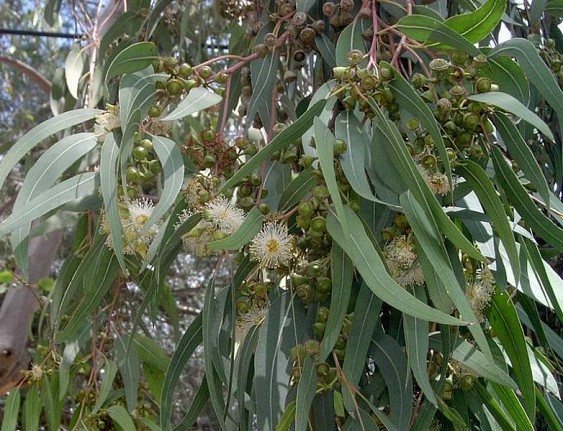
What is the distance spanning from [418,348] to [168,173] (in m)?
0.32

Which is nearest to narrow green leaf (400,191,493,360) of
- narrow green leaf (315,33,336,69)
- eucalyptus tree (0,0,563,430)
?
eucalyptus tree (0,0,563,430)

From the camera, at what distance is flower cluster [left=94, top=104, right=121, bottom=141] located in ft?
3.07

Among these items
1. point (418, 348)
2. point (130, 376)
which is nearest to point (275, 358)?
point (418, 348)

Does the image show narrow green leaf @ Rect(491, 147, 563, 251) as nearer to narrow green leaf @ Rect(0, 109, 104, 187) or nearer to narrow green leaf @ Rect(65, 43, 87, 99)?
narrow green leaf @ Rect(0, 109, 104, 187)

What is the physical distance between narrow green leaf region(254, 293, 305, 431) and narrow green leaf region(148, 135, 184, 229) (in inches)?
6.3

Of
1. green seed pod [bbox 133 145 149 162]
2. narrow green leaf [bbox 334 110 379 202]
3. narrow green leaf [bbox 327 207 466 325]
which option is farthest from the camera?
green seed pod [bbox 133 145 149 162]

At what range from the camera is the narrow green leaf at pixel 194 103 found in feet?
2.91

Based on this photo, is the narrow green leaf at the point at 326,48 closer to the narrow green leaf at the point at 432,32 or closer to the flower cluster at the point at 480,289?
the narrow green leaf at the point at 432,32

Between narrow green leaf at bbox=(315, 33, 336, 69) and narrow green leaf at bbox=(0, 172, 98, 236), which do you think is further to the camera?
narrow green leaf at bbox=(315, 33, 336, 69)

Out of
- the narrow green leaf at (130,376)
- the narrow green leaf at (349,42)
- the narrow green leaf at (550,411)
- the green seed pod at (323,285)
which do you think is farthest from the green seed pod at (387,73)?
the narrow green leaf at (130,376)

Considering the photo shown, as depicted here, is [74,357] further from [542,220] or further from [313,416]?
[542,220]

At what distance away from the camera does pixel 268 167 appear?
3.42 ft

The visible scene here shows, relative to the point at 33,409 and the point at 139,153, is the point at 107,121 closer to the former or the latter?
the point at 139,153

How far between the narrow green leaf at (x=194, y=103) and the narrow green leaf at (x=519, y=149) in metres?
0.31
